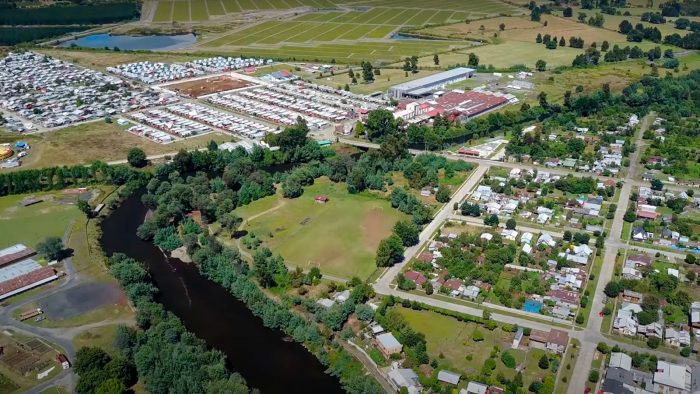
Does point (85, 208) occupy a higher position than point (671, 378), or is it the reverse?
point (85, 208)

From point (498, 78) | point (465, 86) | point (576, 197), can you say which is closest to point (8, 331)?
point (576, 197)

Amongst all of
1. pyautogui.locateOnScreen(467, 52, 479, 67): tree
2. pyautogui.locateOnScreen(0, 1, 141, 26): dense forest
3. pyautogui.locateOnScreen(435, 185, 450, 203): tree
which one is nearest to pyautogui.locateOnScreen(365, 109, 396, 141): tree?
pyautogui.locateOnScreen(435, 185, 450, 203): tree

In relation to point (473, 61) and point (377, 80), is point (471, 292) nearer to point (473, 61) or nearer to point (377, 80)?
point (377, 80)

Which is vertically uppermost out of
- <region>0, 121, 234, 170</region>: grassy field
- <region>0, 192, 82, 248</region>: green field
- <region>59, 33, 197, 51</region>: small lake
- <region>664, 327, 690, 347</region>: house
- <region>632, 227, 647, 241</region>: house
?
<region>59, 33, 197, 51</region>: small lake

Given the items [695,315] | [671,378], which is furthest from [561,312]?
[695,315]

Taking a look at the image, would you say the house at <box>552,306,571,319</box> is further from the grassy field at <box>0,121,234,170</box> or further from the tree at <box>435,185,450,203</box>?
the grassy field at <box>0,121,234,170</box>

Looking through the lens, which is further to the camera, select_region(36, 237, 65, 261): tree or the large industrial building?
the large industrial building

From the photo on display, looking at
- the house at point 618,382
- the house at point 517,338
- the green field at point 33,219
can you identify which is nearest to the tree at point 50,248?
the green field at point 33,219
